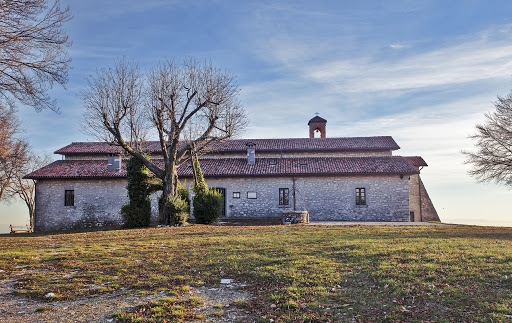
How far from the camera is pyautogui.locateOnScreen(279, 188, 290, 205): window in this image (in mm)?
26016

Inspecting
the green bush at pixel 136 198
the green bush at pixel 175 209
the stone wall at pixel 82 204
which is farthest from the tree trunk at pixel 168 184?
the stone wall at pixel 82 204

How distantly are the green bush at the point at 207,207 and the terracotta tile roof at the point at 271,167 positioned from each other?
13.6 ft

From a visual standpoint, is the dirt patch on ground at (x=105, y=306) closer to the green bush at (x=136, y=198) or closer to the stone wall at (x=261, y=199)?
the green bush at (x=136, y=198)

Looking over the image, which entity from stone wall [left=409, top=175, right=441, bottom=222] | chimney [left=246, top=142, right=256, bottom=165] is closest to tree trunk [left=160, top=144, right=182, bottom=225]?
chimney [left=246, top=142, right=256, bottom=165]

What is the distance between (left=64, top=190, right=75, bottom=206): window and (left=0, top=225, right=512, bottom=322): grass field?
1619 centimetres

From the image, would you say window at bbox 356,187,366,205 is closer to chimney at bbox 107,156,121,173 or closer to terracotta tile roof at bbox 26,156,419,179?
terracotta tile roof at bbox 26,156,419,179

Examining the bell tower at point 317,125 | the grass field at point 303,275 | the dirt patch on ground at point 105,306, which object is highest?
the bell tower at point 317,125

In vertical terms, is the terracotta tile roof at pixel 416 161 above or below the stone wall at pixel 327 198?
above

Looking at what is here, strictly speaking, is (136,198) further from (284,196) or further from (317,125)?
(317,125)

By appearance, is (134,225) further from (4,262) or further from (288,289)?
(288,289)

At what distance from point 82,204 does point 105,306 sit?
22.5m

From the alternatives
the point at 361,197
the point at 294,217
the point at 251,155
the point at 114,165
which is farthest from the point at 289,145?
the point at 114,165

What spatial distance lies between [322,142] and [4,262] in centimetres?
2466

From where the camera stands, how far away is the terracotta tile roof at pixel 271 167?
25.8m
